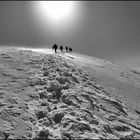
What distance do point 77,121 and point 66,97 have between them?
2.33 metres

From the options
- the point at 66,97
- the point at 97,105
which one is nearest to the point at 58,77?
the point at 66,97

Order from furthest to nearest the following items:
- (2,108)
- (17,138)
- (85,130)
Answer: (2,108) → (85,130) → (17,138)

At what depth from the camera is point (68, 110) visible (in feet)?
29.1

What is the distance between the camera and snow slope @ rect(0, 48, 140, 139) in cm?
752

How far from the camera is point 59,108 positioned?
9148 mm

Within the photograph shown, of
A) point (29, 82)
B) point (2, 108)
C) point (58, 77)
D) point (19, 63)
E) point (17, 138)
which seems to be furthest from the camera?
point (19, 63)

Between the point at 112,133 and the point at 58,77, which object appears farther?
the point at 58,77

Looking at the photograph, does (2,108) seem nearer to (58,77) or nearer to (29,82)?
(29,82)

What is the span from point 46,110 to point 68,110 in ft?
3.41

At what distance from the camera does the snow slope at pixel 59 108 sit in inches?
296

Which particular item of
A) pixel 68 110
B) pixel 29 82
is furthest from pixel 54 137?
pixel 29 82

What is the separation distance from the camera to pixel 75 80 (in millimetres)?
13125

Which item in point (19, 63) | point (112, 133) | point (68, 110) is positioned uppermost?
point (19, 63)

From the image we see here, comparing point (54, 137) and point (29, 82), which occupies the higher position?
point (29, 82)
